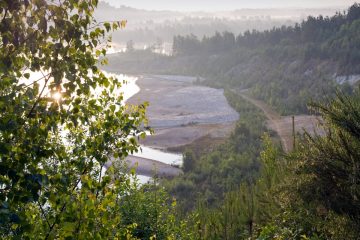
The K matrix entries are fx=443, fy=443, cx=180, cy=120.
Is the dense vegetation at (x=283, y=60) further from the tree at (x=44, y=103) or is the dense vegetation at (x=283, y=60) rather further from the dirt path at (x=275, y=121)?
the tree at (x=44, y=103)

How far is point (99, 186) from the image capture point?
575 centimetres

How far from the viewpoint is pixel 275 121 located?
76188 millimetres

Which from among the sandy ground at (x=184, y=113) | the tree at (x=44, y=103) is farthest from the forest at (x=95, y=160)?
the sandy ground at (x=184, y=113)

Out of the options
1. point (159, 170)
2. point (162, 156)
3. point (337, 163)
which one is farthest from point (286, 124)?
point (337, 163)

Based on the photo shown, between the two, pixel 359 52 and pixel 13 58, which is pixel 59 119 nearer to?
pixel 13 58

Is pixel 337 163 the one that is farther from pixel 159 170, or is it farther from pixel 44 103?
pixel 159 170

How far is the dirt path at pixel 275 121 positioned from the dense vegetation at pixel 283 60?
1.94 meters

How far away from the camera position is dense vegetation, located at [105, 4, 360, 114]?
9831 cm

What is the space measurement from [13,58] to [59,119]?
93cm

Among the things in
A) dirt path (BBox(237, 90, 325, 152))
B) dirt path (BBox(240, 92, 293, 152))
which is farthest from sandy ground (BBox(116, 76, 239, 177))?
dirt path (BBox(237, 90, 325, 152))

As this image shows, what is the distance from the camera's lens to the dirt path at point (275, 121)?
5753 cm

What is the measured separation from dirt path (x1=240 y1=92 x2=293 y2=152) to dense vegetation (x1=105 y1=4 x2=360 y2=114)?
1.94 metres

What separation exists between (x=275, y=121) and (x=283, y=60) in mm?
54727

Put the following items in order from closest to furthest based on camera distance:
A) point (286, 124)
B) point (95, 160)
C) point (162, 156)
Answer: point (95, 160) < point (162, 156) < point (286, 124)
